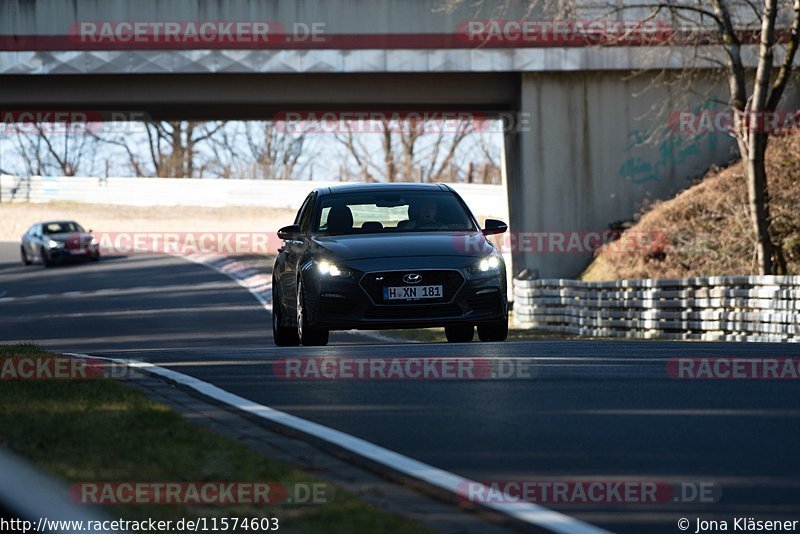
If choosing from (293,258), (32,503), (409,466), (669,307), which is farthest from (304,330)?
(32,503)

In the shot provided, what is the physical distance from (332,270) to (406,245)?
0.79 meters

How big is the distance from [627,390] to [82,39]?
24.9m

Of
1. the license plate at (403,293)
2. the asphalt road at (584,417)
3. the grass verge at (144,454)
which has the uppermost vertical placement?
the license plate at (403,293)

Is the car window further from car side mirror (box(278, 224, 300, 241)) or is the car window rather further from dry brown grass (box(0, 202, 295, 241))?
dry brown grass (box(0, 202, 295, 241))

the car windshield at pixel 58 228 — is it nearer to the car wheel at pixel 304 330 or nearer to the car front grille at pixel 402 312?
the car wheel at pixel 304 330

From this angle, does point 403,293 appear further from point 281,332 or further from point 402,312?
point 281,332

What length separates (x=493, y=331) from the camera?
→ 1483 centimetres

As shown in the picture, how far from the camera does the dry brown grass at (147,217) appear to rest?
69688 millimetres

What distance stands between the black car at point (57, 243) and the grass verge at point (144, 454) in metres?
41.1

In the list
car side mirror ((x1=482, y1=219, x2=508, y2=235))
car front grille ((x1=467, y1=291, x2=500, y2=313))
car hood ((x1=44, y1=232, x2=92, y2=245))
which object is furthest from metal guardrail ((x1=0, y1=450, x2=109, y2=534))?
car hood ((x1=44, y1=232, x2=92, y2=245))

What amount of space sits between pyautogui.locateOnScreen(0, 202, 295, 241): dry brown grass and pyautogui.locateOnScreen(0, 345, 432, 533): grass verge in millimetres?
59739

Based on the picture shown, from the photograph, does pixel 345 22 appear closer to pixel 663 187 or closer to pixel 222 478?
pixel 663 187

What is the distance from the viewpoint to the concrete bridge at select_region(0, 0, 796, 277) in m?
31.9

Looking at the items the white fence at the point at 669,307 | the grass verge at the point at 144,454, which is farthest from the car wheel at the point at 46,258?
the grass verge at the point at 144,454
